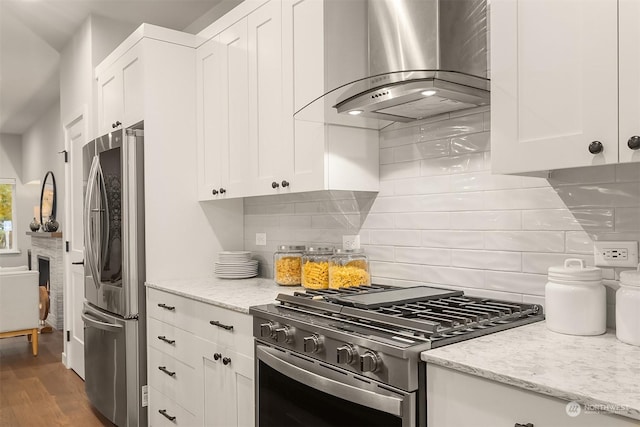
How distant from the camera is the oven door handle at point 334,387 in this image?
1.34 metres

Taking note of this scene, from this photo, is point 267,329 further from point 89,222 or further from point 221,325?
point 89,222

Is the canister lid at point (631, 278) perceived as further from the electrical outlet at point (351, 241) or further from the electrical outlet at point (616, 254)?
the electrical outlet at point (351, 241)

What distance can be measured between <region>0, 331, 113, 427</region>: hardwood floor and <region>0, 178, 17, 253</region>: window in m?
4.79

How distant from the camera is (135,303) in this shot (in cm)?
295

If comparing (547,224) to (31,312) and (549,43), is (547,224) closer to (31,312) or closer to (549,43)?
(549,43)

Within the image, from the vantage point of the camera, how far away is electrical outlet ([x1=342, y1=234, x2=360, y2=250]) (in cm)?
255

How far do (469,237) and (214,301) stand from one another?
1.17 m

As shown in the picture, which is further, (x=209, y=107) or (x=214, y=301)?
(x=209, y=107)

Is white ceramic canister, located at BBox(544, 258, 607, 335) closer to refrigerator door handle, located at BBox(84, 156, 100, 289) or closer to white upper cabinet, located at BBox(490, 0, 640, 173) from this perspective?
white upper cabinet, located at BBox(490, 0, 640, 173)

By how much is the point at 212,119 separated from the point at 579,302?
2336 millimetres

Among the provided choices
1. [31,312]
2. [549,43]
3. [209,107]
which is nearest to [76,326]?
[31,312]

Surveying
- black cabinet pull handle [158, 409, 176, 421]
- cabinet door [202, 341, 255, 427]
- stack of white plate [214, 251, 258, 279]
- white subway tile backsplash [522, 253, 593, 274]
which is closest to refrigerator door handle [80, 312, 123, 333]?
black cabinet pull handle [158, 409, 176, 421]

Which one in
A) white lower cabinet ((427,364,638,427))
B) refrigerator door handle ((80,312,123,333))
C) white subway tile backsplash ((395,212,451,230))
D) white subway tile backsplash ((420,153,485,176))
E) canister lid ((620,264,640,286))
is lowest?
refrigerator door handle ((80,312,123,333))

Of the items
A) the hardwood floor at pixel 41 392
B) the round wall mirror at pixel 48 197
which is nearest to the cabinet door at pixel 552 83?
the hardwood floor at pixel 41 392
